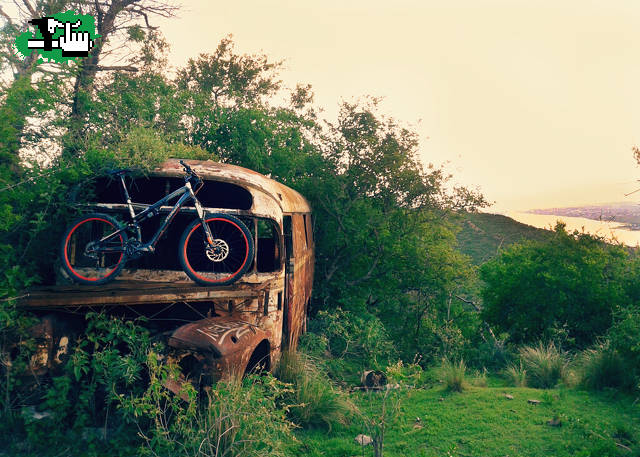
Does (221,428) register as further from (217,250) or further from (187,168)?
(187,168)

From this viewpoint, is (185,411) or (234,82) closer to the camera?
(185,411)

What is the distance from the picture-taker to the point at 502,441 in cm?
512

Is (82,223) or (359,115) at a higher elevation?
A: (359,115)

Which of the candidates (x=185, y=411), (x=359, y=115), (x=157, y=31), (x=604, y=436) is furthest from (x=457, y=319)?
(x=157, y=31)

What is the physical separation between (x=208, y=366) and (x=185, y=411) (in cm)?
49

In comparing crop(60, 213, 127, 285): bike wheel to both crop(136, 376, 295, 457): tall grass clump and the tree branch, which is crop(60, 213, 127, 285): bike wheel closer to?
crop(136, 376, 295, 457): tall grass clump

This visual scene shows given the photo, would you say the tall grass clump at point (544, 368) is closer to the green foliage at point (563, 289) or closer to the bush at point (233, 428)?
the green foliage at point (563, 289)

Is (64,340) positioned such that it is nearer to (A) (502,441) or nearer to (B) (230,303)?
(B) (230,303)

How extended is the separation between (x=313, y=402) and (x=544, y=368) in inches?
184

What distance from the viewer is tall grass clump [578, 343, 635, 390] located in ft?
21.6

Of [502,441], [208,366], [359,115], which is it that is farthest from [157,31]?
[502,441]

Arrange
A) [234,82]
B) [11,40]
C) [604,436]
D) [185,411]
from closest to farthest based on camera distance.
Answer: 1. [185,411]
2. [604,436]
3. [11,40]
4. [234,82]

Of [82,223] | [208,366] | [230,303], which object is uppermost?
[82,223]

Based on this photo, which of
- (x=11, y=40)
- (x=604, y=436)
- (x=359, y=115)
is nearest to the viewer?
(x=604, y=436)
